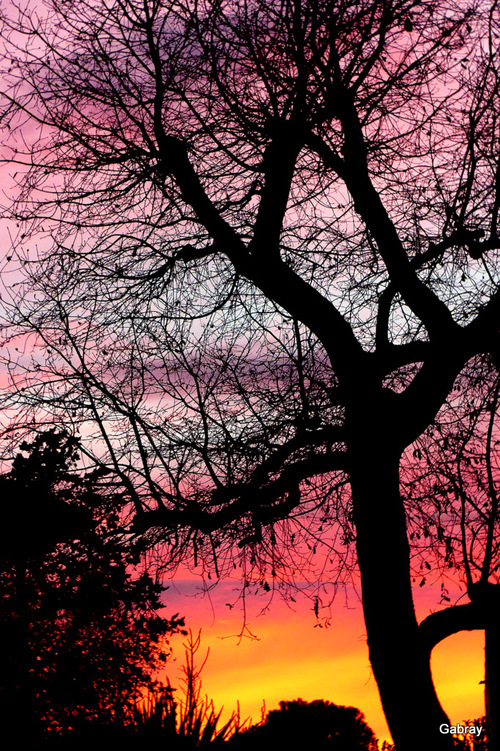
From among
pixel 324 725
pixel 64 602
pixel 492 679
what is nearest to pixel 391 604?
Result: pixel 492 679

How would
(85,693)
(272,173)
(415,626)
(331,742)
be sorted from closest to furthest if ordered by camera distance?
(415,626), (272,173), (331,742), (85,693)

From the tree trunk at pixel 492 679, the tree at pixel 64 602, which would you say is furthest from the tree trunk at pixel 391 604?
the tree at pixel 64 602

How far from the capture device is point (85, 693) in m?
13.9

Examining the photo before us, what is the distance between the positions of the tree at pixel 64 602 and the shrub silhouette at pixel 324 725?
2.81 m

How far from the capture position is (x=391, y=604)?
265 inches

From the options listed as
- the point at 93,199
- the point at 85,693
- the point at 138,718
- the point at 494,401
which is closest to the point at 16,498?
the point at 138,718

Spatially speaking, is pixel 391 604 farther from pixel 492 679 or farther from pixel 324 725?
pixel 324 725

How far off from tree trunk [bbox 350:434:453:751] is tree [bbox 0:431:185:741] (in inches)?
98.2

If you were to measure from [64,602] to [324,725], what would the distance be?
6.28 metres

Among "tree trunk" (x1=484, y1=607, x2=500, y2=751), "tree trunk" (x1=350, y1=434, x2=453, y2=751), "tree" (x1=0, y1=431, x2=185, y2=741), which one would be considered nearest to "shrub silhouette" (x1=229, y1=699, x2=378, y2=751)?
"tree" (x1=0, y1=431, x2=185, y2=741)

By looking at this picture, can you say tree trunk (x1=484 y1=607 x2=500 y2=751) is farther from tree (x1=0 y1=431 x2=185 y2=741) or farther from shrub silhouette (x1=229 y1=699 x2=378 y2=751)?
shrub silhouette (x1=229 y1=699 x2=378 y2=751)

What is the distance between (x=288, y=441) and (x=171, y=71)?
165 inches

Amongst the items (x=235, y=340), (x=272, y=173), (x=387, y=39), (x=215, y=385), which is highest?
(x=387, y=39)

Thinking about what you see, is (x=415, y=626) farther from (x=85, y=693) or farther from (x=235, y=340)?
(x=85, y=693)
